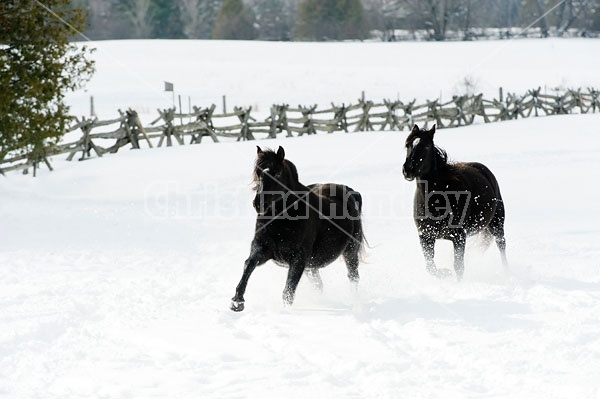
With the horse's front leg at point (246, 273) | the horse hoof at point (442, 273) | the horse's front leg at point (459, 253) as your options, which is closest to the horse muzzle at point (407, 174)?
the horse's front leg at point (459, 253)

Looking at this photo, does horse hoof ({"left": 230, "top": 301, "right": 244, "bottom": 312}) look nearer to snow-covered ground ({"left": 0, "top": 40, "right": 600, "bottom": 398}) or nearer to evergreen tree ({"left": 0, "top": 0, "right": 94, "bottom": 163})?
snow-covered ground ({"left": 0, "top": 40, "right": 600, "bottom": 398})

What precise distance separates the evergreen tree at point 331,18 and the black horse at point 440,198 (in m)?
70.9

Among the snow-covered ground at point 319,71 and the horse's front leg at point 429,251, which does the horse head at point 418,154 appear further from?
the snow-covered ground at point 319,71

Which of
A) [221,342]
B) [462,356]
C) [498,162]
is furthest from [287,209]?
[498,162]

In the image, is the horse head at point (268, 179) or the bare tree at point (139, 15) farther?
the bare tree at point (139, 15)

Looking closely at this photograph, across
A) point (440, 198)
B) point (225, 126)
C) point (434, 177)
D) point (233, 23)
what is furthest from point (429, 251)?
point (233, 23)

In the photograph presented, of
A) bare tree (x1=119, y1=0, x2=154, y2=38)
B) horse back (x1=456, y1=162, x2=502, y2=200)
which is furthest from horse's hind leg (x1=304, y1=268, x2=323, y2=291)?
bare tree (x1=119, y1=0, x2=154, y2=38)

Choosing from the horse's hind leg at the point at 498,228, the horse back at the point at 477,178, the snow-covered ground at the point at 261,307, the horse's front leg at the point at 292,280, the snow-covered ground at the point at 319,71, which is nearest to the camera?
the snow-covered ground at the point at 261,307

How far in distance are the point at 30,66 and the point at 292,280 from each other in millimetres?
9347

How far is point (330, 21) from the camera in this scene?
78.8m

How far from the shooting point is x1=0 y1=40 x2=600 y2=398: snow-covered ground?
4.80 m

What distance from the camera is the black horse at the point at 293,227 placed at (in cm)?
634

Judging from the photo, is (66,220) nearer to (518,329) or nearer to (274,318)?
(274,318)

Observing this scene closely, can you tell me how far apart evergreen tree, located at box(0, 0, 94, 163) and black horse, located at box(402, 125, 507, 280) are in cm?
836
